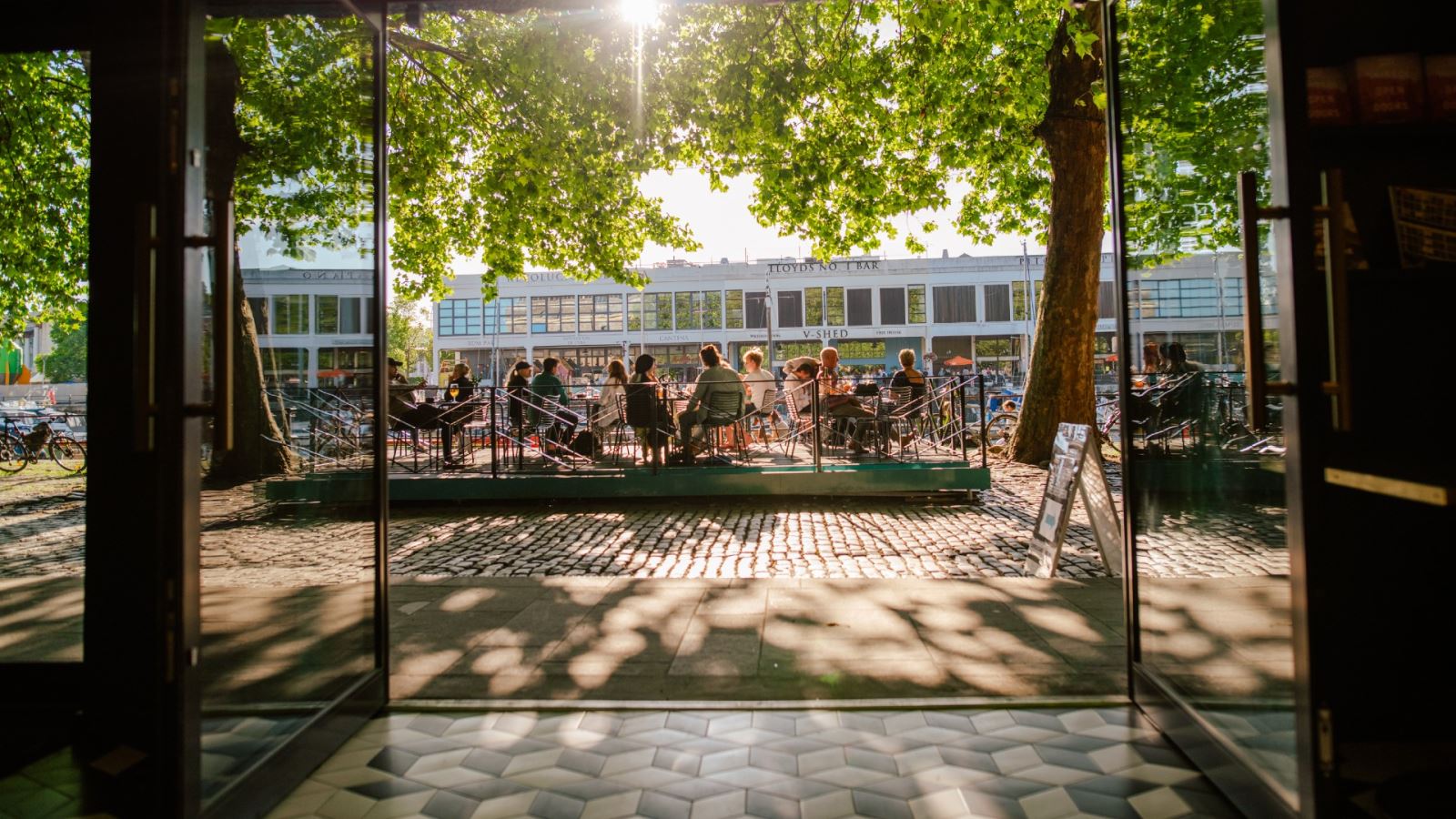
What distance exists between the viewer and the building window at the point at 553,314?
4975cm

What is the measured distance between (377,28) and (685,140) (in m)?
8.16

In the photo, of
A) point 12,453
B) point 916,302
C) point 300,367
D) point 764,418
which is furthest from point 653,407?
point 916,302

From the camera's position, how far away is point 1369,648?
8.62 ft

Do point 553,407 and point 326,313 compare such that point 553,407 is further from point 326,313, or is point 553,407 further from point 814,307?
point 814,307

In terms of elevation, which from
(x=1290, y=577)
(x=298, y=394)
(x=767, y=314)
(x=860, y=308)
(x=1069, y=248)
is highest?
(x=860, y=308)

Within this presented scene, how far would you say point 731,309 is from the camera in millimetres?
48188

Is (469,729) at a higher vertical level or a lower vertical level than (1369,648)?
lower

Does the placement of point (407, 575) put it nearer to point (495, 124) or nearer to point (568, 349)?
point (495, 124)

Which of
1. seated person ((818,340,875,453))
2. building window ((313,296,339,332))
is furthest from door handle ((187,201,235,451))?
seated person ((818,340,875,453))

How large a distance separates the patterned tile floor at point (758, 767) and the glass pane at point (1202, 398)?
344mm

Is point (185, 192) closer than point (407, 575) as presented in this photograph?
Yes

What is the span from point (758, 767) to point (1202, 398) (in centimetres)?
189

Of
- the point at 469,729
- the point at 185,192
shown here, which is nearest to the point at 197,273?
the point at 185,192

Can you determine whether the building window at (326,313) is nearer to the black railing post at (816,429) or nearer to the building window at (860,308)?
the black railing post at (816,429)
